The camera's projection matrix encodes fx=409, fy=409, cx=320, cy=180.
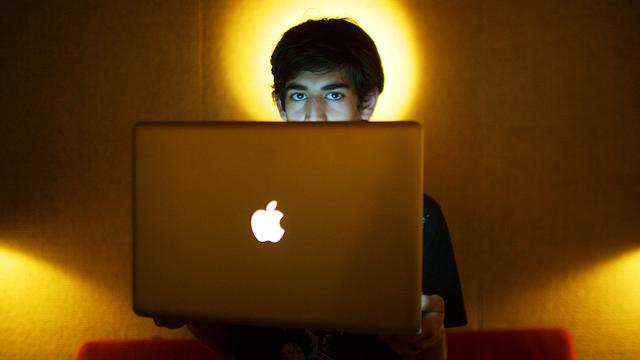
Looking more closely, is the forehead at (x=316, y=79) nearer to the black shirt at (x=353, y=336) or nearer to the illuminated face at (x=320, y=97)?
the illuminated face at (x=320, y=97)

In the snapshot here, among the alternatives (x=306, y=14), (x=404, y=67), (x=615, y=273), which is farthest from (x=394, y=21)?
(x=615, y=273)

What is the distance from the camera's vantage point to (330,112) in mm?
1234

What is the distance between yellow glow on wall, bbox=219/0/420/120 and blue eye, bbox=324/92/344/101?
0.45 m

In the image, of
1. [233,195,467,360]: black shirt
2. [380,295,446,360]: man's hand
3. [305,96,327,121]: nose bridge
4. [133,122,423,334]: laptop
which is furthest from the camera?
[305,96,327,121]: nose bridge

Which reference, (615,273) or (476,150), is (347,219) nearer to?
(476,150)

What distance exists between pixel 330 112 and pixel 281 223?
0.59 meters

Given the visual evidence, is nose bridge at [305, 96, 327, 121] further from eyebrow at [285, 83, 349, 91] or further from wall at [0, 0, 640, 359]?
wall at [0, 0, 640, 359]

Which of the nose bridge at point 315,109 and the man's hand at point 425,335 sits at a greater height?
the nose bridge at point 315,109

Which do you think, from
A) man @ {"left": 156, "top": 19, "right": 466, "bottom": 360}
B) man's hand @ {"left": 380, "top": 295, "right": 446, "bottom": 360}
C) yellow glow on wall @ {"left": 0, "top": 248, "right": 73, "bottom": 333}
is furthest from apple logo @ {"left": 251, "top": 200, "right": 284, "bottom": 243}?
yellow glow on wall @ {"left": 0, "top": 248, "right": 73, "bottom": 333}

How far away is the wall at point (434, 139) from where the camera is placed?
1.69 m

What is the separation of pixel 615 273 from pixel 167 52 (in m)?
2.14

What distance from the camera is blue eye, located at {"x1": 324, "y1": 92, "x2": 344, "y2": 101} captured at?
123cm

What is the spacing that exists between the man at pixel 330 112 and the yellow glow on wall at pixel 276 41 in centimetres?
28

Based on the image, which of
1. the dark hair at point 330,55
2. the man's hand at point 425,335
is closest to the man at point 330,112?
the dark hair at point 330,55
